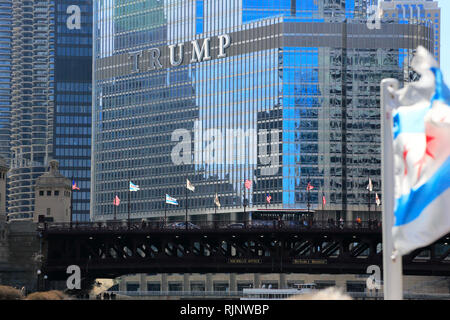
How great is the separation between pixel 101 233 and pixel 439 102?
415 feet

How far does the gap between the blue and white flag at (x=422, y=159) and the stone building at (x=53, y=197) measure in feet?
490

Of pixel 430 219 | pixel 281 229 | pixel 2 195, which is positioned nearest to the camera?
pixel 430 219

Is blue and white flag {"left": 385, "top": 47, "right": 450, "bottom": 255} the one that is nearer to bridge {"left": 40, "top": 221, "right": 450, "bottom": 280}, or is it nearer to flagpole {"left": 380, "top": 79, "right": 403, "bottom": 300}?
flagpole {"left": 380, "top": 79, "right": 403, "bottom": 300}

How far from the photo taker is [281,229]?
483 feet

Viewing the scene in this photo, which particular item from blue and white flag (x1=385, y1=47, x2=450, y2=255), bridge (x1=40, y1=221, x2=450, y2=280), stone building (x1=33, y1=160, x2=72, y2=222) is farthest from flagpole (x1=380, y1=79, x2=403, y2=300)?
stone building (x1=33, y1=160, x2=72, y2=222)

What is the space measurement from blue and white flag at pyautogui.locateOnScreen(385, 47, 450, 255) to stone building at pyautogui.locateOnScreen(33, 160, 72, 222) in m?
149

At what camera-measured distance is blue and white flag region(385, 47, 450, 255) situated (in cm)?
2542

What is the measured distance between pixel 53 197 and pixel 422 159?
6008 inches

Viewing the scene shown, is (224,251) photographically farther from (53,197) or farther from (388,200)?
(388,200)

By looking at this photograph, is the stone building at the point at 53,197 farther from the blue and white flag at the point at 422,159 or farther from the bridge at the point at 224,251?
the blue and white flag at the point at 422,159

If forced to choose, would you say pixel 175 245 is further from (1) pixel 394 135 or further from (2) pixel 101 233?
(1) pixel 394 135

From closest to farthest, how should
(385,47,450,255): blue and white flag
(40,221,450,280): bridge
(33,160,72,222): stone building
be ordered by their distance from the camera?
(385,47,450,255): blue and white flag < (40,221,450,280): bridge < (33,160,72,222): stone building

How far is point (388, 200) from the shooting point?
2612 centimetres
